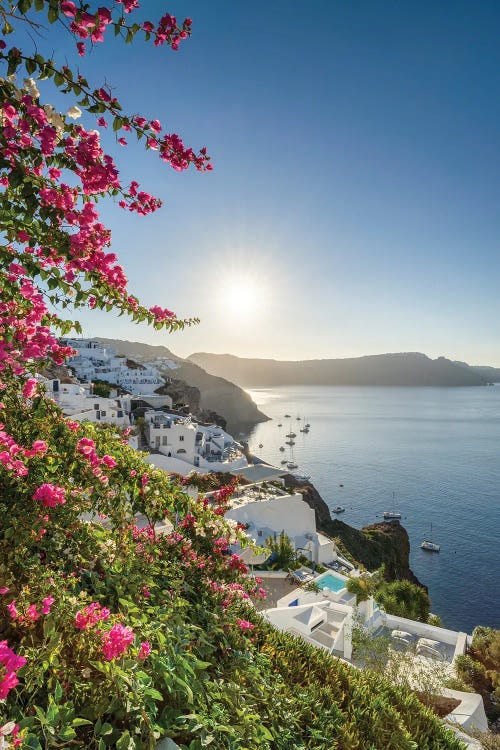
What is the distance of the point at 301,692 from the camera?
3.97m

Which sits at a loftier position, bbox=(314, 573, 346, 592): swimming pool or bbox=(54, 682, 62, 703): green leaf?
bbox=(54, 682, 62, 703): green leaf

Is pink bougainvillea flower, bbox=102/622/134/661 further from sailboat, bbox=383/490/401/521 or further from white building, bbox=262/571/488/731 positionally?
sailboat, bbox=383/490/401/521

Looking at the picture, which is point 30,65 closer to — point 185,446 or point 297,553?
point 297,553

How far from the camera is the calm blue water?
32.5 m

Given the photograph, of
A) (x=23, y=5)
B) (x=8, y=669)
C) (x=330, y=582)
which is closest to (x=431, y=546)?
(x=330, y=582)

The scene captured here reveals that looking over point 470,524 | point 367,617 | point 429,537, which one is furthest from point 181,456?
point 470,524

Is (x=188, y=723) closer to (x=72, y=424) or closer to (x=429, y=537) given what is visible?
(x=72, y=424)

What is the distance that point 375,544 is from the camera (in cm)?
3534

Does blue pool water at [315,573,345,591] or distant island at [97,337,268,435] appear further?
distant island at [97,337,268,435]

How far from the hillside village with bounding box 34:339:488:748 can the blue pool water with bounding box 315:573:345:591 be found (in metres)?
0.05

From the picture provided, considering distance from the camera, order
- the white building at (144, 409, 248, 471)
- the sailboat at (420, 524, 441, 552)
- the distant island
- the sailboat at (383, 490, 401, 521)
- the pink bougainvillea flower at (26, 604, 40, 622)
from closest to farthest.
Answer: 1. the pink bougainvillea flower at (26, 604, 40, 622)
2. the white building at (144, 409, 248, 471)
3. the sailboat at (420, 524, 441, 552)
4. the sailboat at (383, 490, 401, 521)
5. the distant island

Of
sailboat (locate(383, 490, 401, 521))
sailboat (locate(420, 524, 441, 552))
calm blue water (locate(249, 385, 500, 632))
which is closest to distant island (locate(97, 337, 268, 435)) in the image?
calm blue water (locate(249, 385, 500, 632))

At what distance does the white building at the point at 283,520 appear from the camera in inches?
832

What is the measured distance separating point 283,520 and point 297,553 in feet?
6.00
